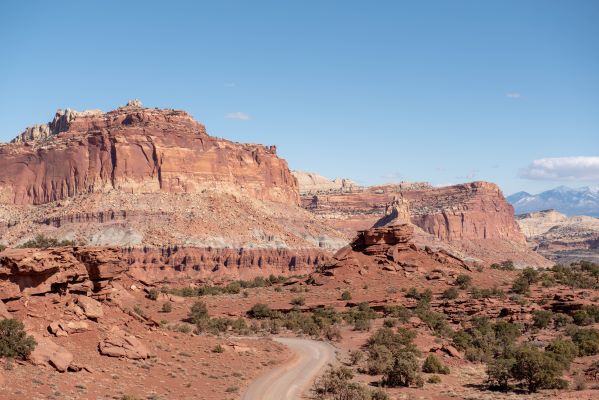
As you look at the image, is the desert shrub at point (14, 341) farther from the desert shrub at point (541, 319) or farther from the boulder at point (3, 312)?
the desert shrub at point (541, 319)

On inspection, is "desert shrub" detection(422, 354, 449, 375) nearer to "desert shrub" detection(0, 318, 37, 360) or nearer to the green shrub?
"desert shrub" detection(0, 318, 37, 360)

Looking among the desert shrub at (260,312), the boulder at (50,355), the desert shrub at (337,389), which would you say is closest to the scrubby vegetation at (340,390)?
the desert shrub at (337,389)

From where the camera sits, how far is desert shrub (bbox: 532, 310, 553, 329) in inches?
1944

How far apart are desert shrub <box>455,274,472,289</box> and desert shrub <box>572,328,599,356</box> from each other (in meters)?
18.2

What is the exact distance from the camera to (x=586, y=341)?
4103 cm

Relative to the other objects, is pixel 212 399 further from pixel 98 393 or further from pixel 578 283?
pixel 578 283

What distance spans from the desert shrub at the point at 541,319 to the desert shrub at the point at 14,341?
110ft

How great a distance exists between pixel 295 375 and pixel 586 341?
17.1 metres

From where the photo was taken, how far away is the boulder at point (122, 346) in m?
30.0

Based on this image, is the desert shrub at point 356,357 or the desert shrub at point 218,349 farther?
the desert shrub at point 356,357

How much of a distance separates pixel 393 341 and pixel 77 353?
800 inches

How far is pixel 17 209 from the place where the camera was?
406 ft

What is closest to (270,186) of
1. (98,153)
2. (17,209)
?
(98,153)

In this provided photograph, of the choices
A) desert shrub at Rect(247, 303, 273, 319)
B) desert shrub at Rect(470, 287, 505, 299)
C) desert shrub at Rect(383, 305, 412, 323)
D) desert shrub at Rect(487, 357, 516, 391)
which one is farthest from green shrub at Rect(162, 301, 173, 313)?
desert shrub at Rect(487, 357, 516, 391)
